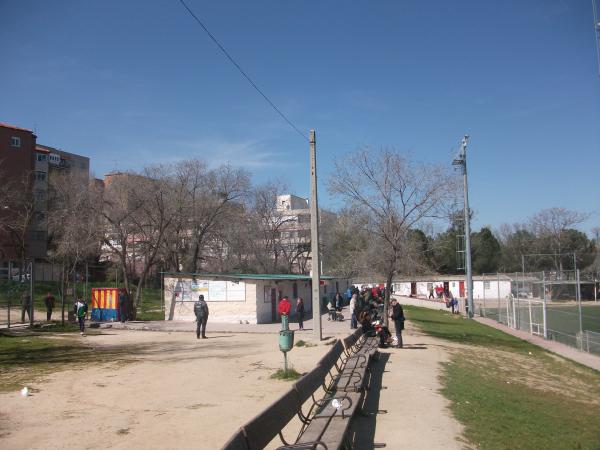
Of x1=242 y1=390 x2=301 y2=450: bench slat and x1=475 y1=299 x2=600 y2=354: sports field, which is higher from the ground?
x1=242 y1=390 x2=301 y2=450: bench slat

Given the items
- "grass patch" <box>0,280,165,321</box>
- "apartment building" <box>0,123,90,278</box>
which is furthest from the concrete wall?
"apartment building" <box>0,123,90,278</box>

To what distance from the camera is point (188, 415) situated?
8.90 m

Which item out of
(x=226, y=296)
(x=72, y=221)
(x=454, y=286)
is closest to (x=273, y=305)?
(x=226, y=296)

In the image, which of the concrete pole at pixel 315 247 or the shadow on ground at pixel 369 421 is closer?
the shadow on ground at pixel 369 421

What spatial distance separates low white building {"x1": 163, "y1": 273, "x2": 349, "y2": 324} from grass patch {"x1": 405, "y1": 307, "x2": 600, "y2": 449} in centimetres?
1142

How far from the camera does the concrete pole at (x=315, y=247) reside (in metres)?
19.1

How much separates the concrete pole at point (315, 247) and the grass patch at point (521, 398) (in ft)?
15.1

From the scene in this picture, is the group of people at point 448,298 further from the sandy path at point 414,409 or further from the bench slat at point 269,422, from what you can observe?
the bench slat at point 269,422

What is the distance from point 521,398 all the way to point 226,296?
64.4ft

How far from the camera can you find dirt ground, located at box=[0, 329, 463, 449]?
7.56 m

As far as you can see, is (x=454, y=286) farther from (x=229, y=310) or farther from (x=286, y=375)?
(x=286, y=375)

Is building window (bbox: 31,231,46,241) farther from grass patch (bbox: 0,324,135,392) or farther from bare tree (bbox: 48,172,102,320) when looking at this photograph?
grass patch (bbox: 0,324,135,392)

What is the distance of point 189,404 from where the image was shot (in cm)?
977

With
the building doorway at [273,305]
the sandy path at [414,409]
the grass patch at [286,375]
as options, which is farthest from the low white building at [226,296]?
the grass patch at [286,375]
